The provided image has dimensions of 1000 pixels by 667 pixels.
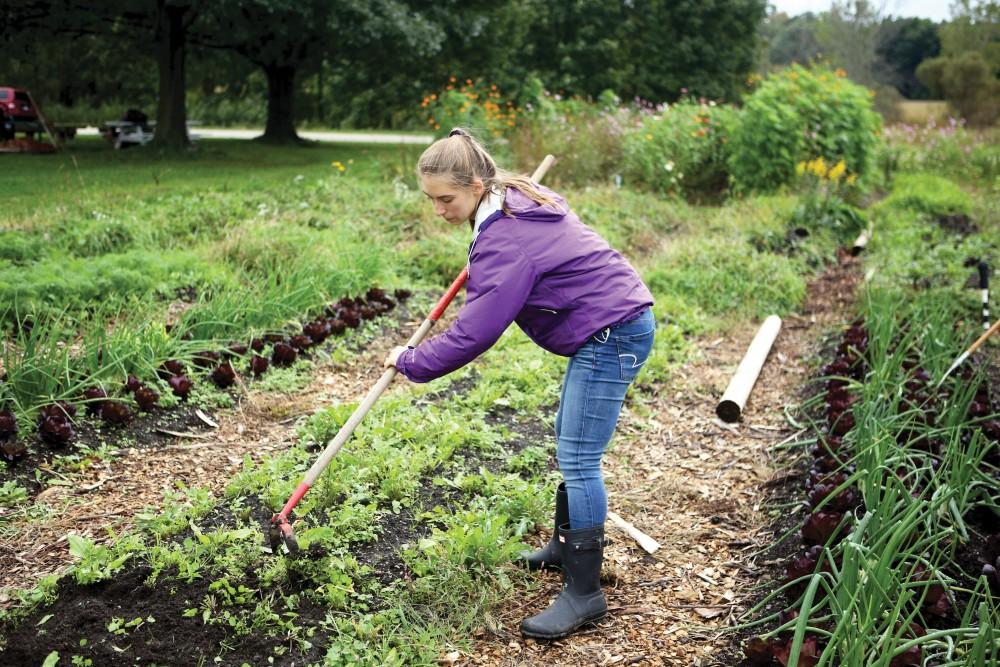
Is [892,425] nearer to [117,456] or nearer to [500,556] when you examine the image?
[500,556]

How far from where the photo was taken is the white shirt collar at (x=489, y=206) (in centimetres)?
278

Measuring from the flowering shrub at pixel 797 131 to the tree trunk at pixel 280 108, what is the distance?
11.9 metres

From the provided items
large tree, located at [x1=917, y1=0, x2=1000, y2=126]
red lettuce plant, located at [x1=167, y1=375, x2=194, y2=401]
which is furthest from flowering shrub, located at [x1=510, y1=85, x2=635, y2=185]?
large tree, located at [x1=917, y1=0, x2=1000, y2=126]

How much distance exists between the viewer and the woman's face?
275 cm

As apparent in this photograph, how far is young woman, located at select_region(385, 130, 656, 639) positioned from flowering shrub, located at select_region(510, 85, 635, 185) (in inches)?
337

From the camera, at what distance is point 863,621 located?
238cm

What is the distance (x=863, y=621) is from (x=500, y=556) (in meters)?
1.32

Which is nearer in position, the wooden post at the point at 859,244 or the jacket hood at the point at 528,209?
the jacket hood at the point at 528,209

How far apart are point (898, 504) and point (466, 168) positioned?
178cm

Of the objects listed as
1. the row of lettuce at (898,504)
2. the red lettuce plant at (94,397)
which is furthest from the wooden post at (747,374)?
the red lettuce plant at (94,397)

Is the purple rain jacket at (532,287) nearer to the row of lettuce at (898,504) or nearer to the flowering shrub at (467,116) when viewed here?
the row of lettuce at (898,504)

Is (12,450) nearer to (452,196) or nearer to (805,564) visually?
(452,196)

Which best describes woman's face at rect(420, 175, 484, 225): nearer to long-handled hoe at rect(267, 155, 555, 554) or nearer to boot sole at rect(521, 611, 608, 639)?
long-handled hoe at rect(267, 155, 555, 554)

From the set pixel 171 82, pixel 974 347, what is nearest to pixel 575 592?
pixel 974 347
